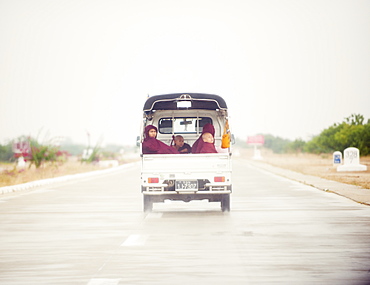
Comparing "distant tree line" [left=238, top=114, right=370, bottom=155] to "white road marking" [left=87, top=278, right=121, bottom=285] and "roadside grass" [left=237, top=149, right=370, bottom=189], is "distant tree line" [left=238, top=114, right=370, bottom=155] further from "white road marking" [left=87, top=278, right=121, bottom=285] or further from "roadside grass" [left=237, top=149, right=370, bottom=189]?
"white road marking" [left=87, top=278, right=121, bottom=285]

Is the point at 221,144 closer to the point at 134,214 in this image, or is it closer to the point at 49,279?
the point at 134,214

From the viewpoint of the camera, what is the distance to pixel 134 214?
1944 centimetres

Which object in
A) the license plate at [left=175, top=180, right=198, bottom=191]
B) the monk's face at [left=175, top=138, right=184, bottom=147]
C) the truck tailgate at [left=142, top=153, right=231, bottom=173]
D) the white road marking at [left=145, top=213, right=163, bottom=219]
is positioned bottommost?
the white road marking at [left=145, top=213, right=163, bottom=219]

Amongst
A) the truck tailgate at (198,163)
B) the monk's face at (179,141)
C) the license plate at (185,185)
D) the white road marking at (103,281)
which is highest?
the monk's face at (179,141)

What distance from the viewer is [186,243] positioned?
13.3 m

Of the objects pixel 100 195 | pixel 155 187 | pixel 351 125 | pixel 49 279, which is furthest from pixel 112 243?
pixel 351 125

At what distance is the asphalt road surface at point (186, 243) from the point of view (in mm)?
10023

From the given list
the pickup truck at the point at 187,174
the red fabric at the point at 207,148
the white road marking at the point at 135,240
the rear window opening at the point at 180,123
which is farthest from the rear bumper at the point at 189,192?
the white road marking at the point at 135,240

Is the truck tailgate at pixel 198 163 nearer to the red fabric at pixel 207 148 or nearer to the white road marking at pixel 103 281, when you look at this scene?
the red fabric at pixel 207 148

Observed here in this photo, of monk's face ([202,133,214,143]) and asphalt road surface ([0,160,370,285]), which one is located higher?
monk's face ([202,133,214,143])

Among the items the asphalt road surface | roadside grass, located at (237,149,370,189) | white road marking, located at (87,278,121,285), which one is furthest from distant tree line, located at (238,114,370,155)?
white road marking, located at (87,278,121,285)

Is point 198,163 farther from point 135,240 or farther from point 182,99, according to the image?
point 135,240

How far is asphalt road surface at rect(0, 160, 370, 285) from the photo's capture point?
10023 mm

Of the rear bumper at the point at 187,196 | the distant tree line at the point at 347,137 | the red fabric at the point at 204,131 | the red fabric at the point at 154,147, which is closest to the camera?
the rear bumper at the point at 187,196
